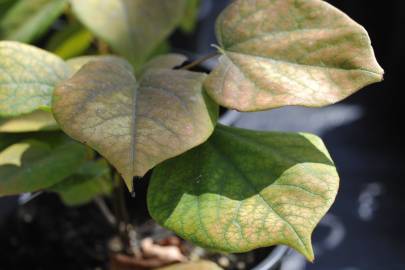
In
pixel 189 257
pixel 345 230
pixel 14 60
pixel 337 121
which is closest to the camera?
pixel 14 60

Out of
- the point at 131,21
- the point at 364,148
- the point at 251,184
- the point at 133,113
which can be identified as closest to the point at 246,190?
the point at 251,184

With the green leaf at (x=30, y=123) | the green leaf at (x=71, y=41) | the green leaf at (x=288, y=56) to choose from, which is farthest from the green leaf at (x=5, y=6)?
the green leaf at (x=288, y=56)

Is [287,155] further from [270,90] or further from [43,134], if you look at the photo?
[43,134]

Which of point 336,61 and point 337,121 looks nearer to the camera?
point 336,61

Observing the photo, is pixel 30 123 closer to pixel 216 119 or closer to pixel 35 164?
pixel 35 164

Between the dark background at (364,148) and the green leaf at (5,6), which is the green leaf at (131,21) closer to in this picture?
the green leaf at (5,6)

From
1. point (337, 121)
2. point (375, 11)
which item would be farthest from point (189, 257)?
point (375, 11)
